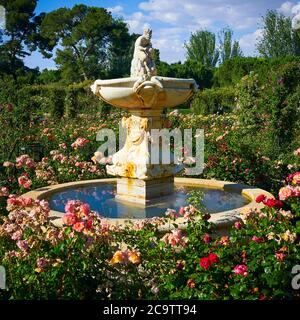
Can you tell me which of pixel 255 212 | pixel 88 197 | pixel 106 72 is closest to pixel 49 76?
pixel 106 72

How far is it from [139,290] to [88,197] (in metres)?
3.10

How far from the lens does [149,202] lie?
5.70 metres

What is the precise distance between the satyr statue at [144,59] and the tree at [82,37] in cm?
2981

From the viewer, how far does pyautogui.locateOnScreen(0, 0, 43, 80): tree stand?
30922 mm

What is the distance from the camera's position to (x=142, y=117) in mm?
5816

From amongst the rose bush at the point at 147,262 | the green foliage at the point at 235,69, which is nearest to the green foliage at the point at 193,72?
the green foliage at the point at 235,69

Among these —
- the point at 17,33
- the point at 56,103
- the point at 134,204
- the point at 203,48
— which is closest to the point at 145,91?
the point at 134,204

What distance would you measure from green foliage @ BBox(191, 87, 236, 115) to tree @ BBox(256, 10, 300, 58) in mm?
15069

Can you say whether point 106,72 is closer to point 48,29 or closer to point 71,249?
point 48,29

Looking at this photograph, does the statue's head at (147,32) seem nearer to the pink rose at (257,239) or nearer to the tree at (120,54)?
the pink rose at (257,239)

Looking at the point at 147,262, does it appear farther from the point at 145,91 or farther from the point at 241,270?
the point at 145,91

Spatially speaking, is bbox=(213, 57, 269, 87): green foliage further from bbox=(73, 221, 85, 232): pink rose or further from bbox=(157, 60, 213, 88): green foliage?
bbox=(73, 221, 85, 232): pink rose

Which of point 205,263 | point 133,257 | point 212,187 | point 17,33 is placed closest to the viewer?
point 205,263

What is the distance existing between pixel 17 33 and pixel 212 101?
18.2 metres
